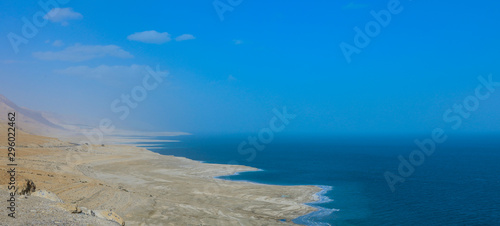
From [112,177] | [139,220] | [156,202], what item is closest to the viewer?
[139,220]

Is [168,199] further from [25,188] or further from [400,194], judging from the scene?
[400,194]

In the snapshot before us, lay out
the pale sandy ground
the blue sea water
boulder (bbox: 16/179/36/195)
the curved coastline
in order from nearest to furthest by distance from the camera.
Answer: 1. boulder (bbox: 16/179/36/195)
2. the pale sandy ground
3. the curved coastline
4. the blue sea water

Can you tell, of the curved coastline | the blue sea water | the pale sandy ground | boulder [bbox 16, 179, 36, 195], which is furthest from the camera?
the blue sea water

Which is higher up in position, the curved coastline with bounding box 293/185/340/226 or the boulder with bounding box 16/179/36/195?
the boulder with bounding box 16/179/36/195

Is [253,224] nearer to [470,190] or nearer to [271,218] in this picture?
[271,218]

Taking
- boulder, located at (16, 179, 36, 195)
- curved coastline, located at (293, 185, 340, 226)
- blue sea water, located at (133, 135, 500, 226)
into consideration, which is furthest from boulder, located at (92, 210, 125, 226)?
blue sea water, located at (133, 135, 500, 226)

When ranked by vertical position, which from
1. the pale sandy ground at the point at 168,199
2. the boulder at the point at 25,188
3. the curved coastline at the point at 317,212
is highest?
the boulder at the point at 25,188

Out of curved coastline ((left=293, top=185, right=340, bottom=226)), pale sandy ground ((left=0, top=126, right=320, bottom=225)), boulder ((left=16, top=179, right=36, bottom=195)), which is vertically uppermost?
boulder ((left=16, top=179, right=36, bottom=195))

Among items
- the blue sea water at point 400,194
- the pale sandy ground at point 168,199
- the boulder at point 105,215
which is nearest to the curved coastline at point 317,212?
the blue sea water at point 400,194

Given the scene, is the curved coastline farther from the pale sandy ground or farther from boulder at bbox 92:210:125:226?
A: boulder at bbox 92:210:125:226

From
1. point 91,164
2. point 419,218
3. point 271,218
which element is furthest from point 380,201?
point 91,164

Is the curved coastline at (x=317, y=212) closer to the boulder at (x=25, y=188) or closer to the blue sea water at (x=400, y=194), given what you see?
the blue sea water at (x=400, y=194)
